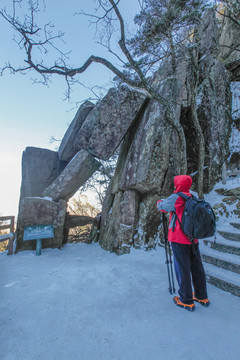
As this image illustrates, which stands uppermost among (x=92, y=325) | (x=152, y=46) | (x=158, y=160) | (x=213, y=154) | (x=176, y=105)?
(x=152, y=46)

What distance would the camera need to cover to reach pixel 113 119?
7465 millimetres

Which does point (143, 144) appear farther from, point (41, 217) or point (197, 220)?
point (41, 217)

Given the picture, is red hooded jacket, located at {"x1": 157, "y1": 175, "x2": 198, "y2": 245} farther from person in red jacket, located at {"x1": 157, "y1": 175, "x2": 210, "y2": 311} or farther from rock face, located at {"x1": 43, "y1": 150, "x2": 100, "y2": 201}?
rock face, located at {"x1": 43, "y1": 150, "x2": 100, "y2": 201}

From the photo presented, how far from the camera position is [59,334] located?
6.46ft

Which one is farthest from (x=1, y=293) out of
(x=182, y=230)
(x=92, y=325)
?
(x=182, y=230)

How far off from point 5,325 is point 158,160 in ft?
17.8

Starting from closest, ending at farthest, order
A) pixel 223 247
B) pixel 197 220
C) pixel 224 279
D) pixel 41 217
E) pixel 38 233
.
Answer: pixel 197 220
pixel 224 279
pixel 223 247
pixel 38 233
pixel 41 217

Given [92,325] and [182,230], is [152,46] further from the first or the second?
[92,325]

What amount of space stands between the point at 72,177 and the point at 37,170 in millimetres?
1977

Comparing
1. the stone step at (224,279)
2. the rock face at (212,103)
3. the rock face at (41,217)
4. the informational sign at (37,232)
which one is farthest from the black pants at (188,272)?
the rock face at (41,217)

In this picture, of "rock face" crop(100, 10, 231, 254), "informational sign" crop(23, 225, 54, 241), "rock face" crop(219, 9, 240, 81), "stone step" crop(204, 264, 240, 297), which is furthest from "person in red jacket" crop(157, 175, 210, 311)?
"rock face" crop(219, 9, 240, 81)

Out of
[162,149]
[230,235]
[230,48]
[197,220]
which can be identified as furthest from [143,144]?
[230,48]

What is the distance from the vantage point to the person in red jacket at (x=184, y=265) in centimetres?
241

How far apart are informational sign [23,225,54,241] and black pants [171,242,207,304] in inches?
203
